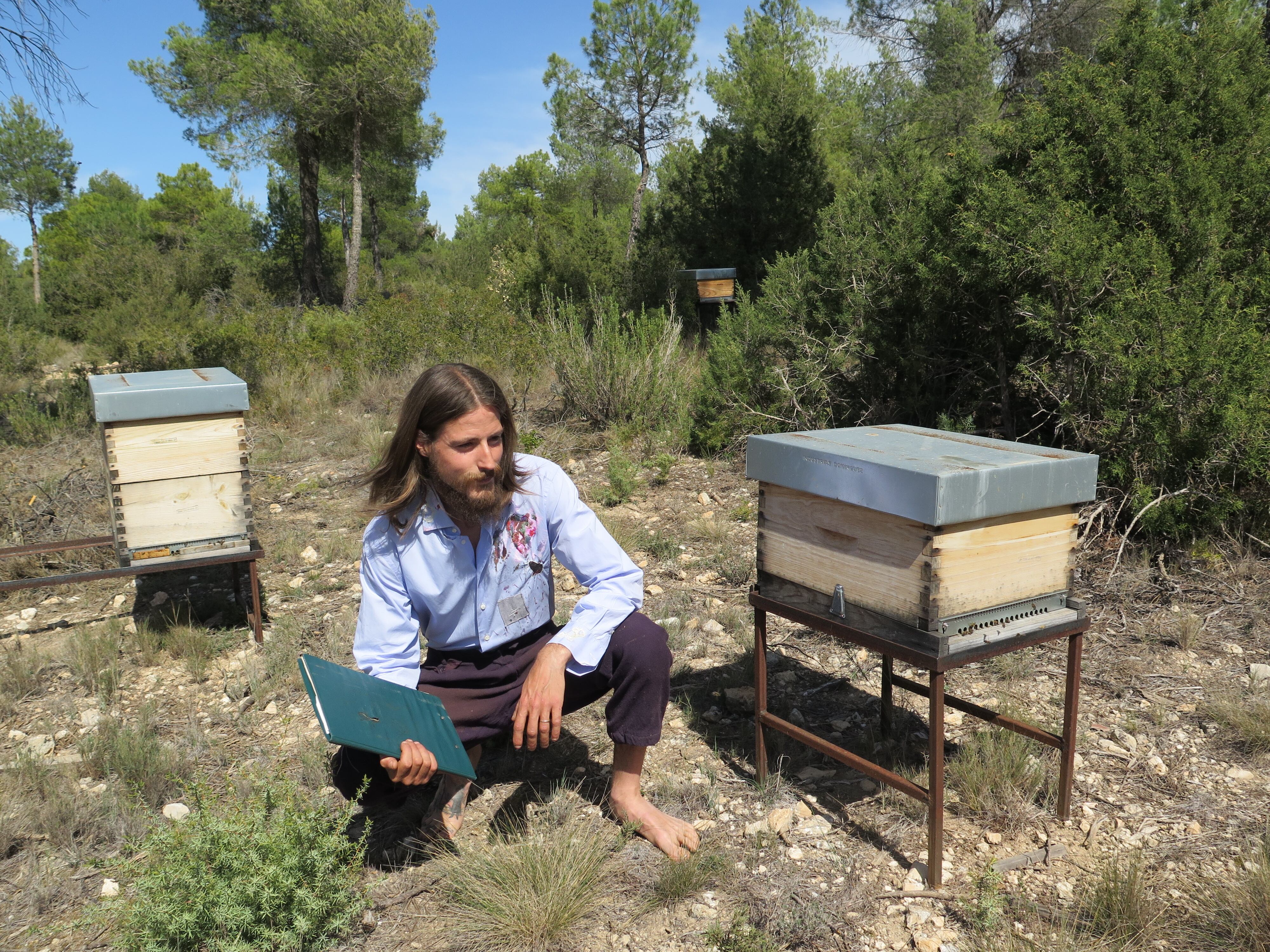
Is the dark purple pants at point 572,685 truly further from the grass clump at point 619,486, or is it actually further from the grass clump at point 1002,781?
the grass clump at point 619,486

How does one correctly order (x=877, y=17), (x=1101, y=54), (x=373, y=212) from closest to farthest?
(x=1101, y=54) < (x=877, y=17) < (x=373, y=212)

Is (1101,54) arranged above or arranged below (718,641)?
above

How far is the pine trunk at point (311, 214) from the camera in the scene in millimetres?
18484

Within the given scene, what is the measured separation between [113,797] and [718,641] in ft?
7.47

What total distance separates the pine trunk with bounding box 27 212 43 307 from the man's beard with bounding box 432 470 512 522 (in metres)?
28.7

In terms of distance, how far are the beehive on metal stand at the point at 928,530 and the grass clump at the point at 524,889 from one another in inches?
35.4

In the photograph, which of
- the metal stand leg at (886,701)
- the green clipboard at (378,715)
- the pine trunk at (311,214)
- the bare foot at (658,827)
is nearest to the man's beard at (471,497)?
the green clipboard at (378,715)

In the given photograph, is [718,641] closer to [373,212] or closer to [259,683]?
[259,683]

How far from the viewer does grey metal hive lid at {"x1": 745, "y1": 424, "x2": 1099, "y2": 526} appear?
74.6 inches

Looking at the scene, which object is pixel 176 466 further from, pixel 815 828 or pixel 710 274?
pixel 710 274

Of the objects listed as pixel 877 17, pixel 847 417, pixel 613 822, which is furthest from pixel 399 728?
pixel 877 17

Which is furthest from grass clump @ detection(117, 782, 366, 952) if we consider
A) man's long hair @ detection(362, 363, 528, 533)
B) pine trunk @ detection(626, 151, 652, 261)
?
pine trunk @ detection(626, 151, 652, 261)

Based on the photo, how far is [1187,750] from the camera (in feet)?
9.12

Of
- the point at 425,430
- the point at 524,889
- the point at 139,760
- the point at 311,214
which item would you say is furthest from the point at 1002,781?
the point at 311,214
